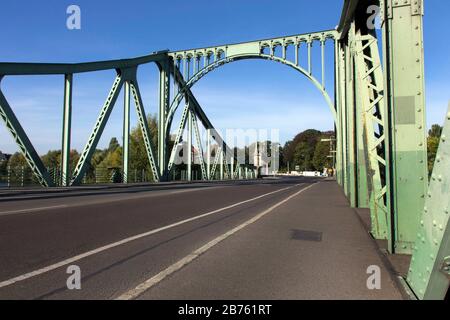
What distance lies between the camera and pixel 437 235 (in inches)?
142

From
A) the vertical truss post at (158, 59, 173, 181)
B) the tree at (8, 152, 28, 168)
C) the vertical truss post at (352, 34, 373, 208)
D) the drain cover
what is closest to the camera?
the drain cover

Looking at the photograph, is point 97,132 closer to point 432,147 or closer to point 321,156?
point 432,147

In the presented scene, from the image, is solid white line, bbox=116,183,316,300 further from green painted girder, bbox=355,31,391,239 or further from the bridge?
green painted girder, bbox=355,31,391,239

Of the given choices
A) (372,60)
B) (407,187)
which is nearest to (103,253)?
(407,187)

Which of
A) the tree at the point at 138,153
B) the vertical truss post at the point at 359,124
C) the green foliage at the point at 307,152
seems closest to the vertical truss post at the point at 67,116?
the vertical truss post at the point at 359,124

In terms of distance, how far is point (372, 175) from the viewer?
23.9 ft

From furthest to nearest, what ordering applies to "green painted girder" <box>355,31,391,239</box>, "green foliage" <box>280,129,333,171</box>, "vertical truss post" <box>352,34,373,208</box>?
"green foliage" <box>280,129,333,171</box> → "vertical truss post" <box>352,34,373,208</box> → "green painted girder" <box>355,31,391,239</box>

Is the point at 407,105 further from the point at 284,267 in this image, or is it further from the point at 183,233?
the point at 183,233

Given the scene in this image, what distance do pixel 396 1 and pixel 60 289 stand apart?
5.47 metres

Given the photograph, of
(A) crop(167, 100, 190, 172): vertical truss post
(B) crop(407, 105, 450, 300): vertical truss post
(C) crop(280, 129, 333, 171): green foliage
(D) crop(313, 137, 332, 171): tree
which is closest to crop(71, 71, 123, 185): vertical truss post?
(A) crop(167, 100, 190, 172): vertical truss post

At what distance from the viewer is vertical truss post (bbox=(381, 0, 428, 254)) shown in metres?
5.65

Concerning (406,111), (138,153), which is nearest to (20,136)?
(406,111)

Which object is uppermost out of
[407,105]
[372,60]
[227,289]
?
[372,60]

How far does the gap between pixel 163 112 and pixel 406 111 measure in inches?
1578
